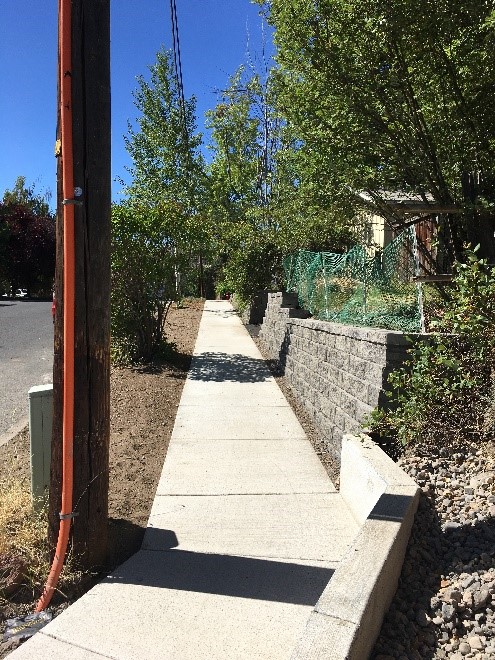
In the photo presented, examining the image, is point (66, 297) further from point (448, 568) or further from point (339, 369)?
point (339, 369)

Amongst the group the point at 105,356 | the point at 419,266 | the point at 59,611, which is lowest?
the point at 59,611

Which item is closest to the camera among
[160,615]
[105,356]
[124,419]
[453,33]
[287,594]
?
[160,615]

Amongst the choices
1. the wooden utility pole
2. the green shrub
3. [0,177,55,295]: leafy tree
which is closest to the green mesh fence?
the green shrub

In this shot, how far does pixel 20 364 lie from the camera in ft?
Answer: 35.1

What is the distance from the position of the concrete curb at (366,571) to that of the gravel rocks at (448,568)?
0.09m

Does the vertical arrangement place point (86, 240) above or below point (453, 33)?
below

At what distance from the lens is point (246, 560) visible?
3.71 metres

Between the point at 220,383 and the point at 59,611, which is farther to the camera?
the point at 220,383

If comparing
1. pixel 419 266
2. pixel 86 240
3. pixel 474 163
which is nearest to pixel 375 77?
pixel 474 163

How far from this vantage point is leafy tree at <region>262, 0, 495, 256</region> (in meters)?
5.81

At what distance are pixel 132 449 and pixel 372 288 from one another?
3.01 metres

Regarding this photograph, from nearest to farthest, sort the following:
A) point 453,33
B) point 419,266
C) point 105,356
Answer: point 105,356 → point 453,33 → point 419,266

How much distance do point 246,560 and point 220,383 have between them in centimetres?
522

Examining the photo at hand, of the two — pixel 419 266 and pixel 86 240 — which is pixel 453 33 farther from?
pixel 86 240
